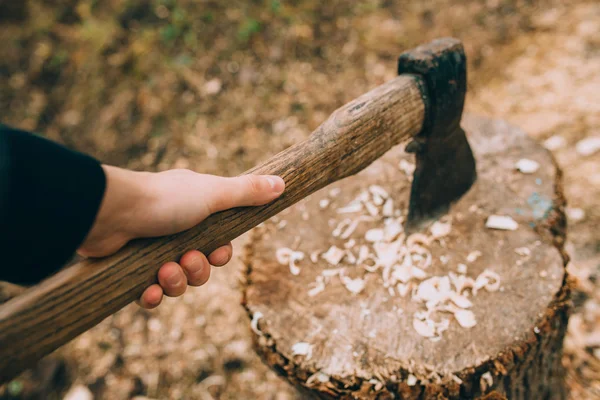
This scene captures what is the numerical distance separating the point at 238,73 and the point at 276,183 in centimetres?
271

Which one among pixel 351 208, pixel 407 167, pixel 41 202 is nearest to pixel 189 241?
pixel 41 202

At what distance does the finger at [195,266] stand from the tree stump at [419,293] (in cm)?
42

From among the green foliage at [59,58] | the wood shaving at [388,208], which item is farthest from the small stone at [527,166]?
the green foliage at [59,58]

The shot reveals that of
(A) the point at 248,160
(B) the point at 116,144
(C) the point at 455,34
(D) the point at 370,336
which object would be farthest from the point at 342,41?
(D) the point at 370,336

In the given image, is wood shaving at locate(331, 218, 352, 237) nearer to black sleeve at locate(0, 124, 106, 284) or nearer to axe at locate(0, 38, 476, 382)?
axe at locate(0, 38, 476, 382)

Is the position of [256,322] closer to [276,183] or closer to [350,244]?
[350,244]

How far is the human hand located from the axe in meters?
0.03

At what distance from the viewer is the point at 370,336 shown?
57.0 inches

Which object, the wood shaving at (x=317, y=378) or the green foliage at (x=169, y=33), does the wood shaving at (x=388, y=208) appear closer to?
the wood shaving at (x=317, y=378)

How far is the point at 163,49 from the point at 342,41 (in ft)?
5.14

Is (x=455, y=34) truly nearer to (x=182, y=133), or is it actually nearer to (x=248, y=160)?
(x=248, y=160)

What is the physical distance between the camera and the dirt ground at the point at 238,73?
3.11 m

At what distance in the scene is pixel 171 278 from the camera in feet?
3.67

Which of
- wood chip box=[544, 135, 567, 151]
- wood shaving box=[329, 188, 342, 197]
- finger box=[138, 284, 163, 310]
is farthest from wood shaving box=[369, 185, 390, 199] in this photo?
wood chip box=[544, 135, 567, 151]
